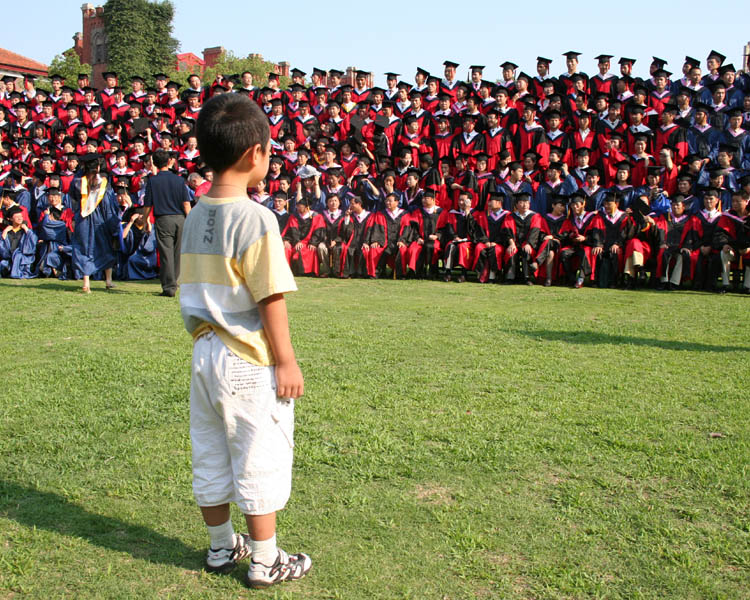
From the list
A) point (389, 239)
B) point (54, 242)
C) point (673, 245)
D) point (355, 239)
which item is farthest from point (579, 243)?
point (54, 242)

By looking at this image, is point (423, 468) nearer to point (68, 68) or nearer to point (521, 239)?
Result: point (521, 239)

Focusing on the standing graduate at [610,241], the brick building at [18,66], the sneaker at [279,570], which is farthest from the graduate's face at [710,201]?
the brick building at [18,66]

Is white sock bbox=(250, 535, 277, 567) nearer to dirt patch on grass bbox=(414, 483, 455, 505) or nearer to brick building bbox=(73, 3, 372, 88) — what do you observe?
dirt patch on grass bbox=(414, 483, 455, 505)

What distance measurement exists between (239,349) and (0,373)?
130 inches

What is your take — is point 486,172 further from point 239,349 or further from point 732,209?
point 239,349

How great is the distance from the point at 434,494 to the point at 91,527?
1.28m

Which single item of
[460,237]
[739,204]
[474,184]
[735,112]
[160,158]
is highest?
[735,112]

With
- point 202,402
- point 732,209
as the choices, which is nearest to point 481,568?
point 202,402

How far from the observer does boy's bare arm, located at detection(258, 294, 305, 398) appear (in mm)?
2074

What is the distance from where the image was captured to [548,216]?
11.0m

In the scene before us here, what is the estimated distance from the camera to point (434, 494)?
9.48 ft

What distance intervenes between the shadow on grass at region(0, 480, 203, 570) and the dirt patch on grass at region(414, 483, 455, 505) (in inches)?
34.7

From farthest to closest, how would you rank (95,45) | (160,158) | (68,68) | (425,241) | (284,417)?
(95,45), (68,68), (425,241), (160,158), (284,417)

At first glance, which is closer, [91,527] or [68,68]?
[91,527]
